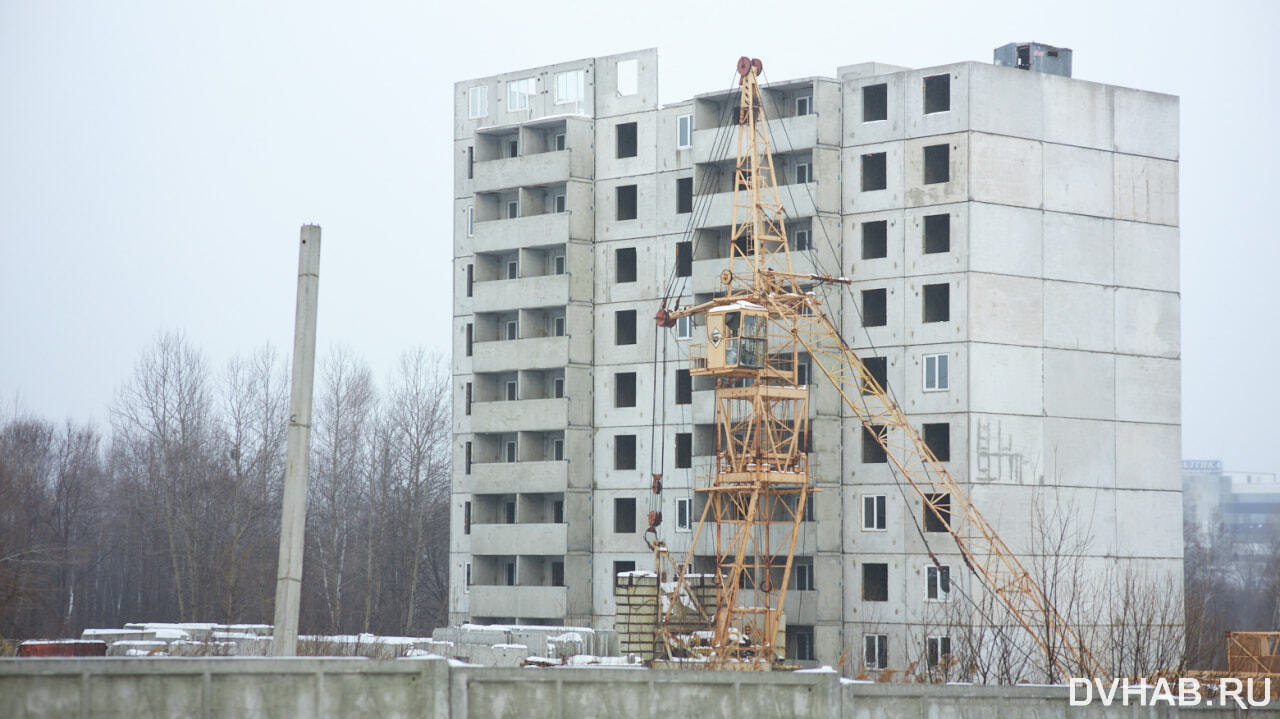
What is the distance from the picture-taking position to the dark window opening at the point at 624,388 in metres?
77.7

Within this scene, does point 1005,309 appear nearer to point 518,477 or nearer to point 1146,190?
point 1146,190

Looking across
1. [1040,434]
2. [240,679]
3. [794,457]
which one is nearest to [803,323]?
[794,457]

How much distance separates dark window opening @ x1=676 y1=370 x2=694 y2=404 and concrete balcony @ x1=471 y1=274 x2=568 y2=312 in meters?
7.04

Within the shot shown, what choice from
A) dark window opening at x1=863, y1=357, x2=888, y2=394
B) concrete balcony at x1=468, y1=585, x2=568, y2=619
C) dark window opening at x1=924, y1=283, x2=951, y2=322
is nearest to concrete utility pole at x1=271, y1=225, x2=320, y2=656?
dark window opening at x1=863, y1=357, x2=888, y2=394

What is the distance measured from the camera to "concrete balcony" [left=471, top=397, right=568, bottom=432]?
77812 millimetres

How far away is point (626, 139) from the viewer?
78.2 metres

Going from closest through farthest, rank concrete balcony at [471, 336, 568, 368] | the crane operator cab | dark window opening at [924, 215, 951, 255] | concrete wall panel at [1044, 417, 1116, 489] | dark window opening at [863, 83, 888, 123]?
the crane operator cab < concrete wall panel at [1044, 417, 1116, 489] < dark window opening at [924, 215, 951, 255] < dark window opening at [863, 83, 888, 123] < concrete balcony at [471, 336, 568, 368]

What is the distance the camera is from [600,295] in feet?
256

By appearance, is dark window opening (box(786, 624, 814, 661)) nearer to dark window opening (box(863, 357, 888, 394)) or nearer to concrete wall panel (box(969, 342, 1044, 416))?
dark window opening (box(863, 357, 888, 394))

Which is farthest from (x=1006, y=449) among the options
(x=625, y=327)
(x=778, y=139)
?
(x=625, y=327)

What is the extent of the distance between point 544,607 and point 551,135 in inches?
943

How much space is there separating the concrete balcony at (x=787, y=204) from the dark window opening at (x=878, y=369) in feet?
22.5

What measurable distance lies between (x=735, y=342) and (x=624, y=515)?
14.0m

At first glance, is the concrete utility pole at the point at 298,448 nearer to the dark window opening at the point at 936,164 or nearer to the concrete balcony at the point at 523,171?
the dark window opening at the point at 936,164
